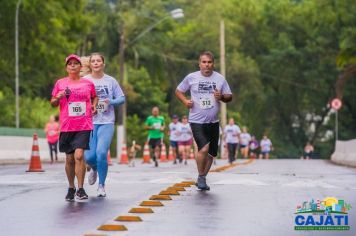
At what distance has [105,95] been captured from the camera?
13.6 m

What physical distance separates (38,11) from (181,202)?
37.4 meters

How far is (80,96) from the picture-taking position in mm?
12586

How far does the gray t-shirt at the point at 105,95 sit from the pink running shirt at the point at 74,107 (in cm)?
77

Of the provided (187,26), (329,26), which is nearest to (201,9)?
(187,26)

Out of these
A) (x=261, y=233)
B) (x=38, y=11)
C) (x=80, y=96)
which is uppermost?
(x=38, y=11)

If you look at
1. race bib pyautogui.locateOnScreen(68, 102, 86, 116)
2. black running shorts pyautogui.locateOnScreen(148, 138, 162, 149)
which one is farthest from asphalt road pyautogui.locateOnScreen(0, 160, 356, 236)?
black running shorts pyautogui.locateOnScreen(148, 138, 162, 149)

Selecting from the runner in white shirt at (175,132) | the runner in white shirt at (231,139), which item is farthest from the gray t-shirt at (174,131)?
the runner in white shirt at (231,139)

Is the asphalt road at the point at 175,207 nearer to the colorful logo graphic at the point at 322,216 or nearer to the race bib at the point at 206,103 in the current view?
the colorful logo graphic at the point at 322,216

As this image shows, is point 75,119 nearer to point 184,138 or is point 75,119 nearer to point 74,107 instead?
point 74,107

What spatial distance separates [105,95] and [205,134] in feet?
5.52

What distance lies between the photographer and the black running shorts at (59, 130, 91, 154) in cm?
1251

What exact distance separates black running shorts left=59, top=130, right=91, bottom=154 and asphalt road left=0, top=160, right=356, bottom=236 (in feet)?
2.15

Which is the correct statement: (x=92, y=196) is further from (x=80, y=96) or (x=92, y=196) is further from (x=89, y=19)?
(x=89, y=19)

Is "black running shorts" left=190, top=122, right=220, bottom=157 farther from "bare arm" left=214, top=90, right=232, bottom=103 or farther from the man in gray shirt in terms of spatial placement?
"bare arm" left=214, top=90, right=232, bottom=103
